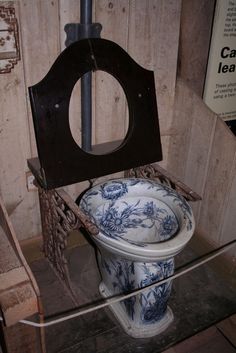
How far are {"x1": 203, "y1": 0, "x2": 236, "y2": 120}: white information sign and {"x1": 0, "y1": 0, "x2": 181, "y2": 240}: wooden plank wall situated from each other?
15 centimetres

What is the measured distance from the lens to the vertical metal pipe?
1.06 metres

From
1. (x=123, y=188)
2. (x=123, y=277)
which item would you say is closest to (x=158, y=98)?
(x=123, y=188)

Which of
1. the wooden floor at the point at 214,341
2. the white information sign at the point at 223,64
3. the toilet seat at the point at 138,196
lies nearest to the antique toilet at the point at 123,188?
the toilet seat at the point at 138,196

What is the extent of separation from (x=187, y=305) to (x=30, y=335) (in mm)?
762

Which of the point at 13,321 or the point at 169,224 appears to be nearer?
the point at 13,321

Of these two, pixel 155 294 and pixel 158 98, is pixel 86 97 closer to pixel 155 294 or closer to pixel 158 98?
pixel 158 98

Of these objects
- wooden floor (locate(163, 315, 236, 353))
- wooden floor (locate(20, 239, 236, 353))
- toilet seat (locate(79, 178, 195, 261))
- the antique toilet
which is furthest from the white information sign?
wooden floor (locate(163, 315, 236, 353))

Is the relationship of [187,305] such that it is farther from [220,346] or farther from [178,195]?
[178,195]

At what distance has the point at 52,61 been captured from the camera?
114 cm

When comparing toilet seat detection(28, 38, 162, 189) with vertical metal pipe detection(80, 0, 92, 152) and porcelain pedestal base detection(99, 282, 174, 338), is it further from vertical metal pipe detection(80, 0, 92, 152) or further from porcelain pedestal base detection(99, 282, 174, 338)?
porcelain pedestal base detection(99, 282, 174, 338)

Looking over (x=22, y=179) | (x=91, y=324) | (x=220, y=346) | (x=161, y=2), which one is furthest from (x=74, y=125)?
(x=220, y=346)

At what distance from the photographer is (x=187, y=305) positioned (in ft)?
4.31

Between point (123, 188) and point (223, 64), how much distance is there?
2.16 ft

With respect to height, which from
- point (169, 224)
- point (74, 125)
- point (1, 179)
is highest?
Result: point (74, 125)
